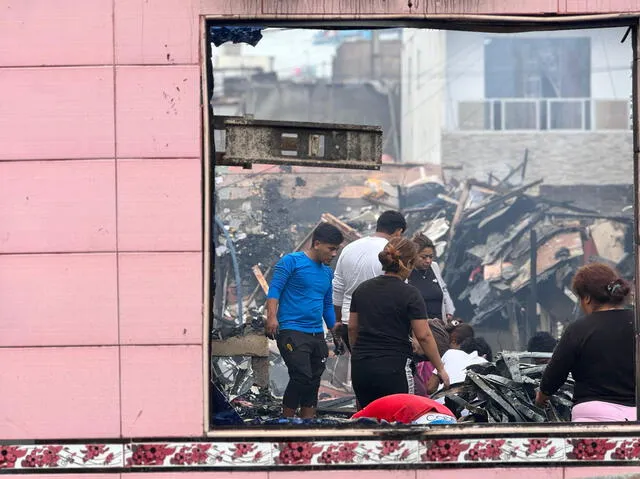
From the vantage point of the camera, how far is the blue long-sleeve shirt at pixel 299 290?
29.1ft

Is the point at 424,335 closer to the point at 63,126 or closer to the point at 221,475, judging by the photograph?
the point at 221,475

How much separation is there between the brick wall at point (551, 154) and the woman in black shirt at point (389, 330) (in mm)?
29053

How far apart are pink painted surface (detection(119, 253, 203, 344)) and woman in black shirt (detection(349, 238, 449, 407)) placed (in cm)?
177

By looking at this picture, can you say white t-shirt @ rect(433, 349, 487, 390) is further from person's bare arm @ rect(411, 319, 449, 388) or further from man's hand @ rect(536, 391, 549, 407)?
man's hand @ rect(536, 391, 549, 407)

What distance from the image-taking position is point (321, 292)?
8.94m

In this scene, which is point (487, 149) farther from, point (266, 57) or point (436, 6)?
point (436, 6)

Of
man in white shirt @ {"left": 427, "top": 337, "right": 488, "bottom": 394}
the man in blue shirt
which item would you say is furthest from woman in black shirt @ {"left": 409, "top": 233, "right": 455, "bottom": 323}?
the man in blue shirt

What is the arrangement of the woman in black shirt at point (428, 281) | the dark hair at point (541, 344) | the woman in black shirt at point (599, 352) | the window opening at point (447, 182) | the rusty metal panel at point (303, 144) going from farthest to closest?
the dark hair at point (541, 344)
the woman in black shirt at point (428, 281)
the window opening at point (447, 182)
the woman in black shirt at point (599, 352)
the rusty metal panel at point (303, 144)

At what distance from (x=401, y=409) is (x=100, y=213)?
1.96 m

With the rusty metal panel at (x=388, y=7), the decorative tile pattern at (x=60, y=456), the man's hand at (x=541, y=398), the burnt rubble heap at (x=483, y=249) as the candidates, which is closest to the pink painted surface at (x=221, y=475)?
the decorative tile pattern at (x=60, y=456)

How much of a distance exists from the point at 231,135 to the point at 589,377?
2340mm

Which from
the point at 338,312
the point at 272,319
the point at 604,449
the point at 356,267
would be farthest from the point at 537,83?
the point at 604,449

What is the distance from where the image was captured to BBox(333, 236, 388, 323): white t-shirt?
892 cm

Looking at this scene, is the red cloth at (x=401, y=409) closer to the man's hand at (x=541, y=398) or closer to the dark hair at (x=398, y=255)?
the man's hand at (x=541, y=398)
